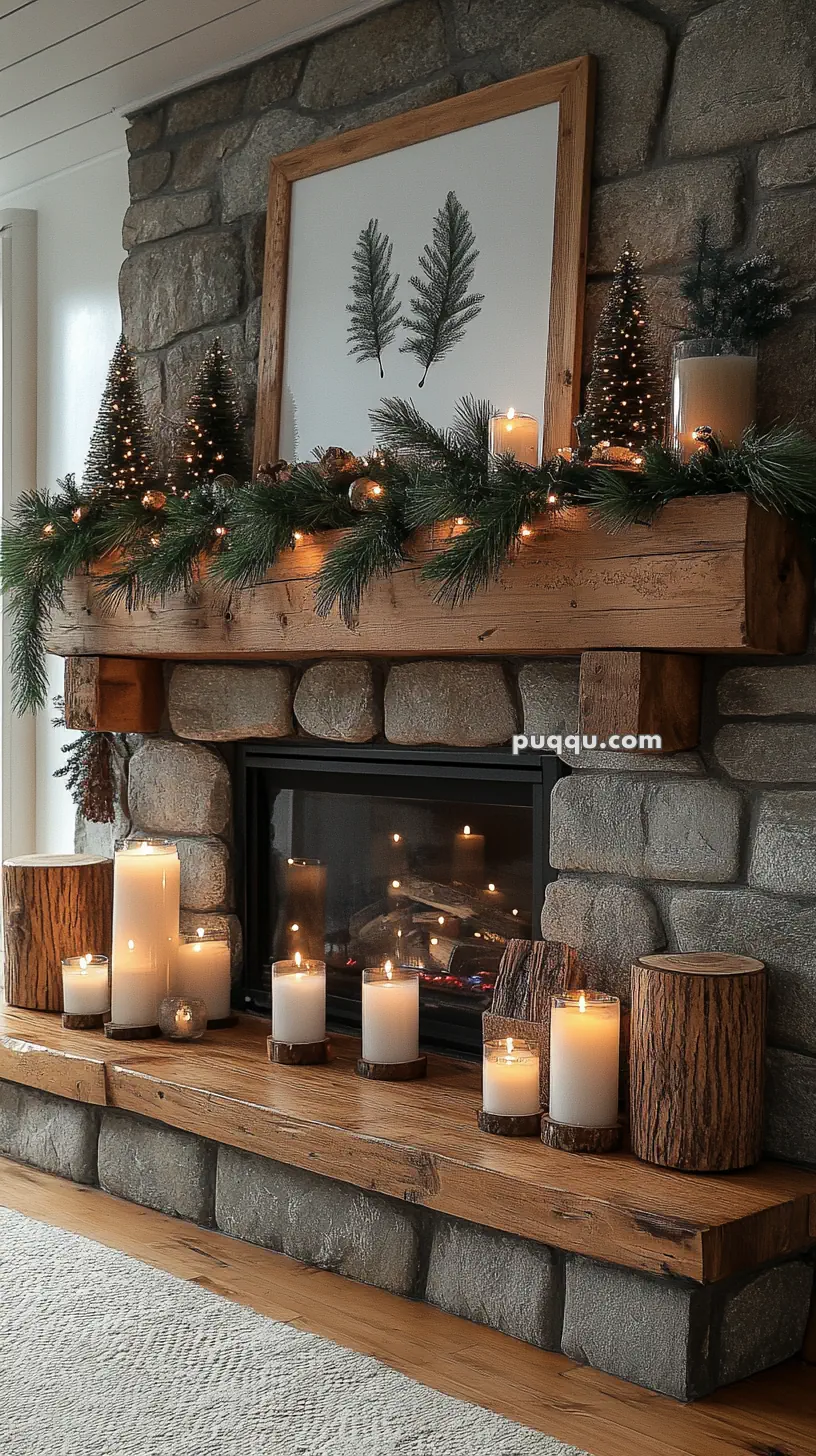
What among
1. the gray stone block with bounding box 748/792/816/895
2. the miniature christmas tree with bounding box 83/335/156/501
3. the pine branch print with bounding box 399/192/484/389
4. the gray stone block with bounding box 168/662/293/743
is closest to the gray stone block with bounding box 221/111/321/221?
the miniature christmas tree with bounding box 83/335/156/501

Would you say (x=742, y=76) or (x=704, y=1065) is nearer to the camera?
(x=704, y=1065)

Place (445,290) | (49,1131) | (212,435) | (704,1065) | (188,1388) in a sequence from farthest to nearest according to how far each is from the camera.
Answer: (212,435)
(49,1131)
(445,290)
(704,1065)
(188,1388)

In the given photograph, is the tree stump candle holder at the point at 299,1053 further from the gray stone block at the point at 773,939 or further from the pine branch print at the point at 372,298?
the pine branch print at the point at 372,298

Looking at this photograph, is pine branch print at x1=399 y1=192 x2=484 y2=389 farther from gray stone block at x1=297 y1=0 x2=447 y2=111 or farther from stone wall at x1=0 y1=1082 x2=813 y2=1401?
stone wall at x1=0 y1=1082 x2=813 y2=1401

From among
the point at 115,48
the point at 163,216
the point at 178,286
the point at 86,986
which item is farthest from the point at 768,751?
the point at 115,48

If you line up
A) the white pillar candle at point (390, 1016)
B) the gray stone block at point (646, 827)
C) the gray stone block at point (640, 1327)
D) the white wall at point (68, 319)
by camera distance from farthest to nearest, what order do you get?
1. the white wall at point (68, 319)
2. the white pillar candle at point (390, 1016)
3. the gray stone block at point (646, 827)
4. the gray stone block at point (640, 1327)

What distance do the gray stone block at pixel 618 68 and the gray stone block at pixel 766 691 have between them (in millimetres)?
903

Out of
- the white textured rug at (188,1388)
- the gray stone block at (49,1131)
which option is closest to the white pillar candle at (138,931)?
the gray stone block at (49,1131)

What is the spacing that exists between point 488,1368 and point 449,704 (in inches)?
46.1

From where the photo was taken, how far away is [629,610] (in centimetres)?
218

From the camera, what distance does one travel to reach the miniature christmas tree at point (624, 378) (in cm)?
227

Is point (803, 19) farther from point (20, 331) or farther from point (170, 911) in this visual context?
point (20, 331)

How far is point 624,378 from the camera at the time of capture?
2283mm

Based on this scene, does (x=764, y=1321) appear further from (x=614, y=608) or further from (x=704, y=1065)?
(x=614, y=608)
